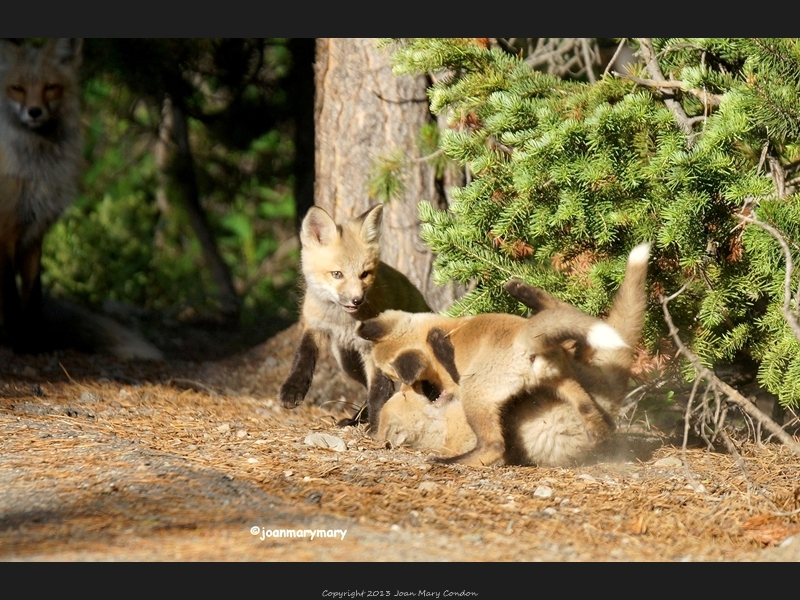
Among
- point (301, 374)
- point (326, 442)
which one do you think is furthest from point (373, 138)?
point (326, 442)

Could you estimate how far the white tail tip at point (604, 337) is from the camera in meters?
4.08

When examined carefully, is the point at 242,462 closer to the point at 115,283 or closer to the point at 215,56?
the point at 215,56

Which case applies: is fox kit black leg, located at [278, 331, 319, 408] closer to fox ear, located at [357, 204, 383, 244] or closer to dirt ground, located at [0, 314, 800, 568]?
dirt ground, located at [0, 314, 800, 568]

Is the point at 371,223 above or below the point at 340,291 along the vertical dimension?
above

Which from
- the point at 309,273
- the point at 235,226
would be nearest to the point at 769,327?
the point at 309,273

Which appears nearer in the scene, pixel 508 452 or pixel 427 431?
→ pixel 508 452

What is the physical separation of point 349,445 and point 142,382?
216 centimetres

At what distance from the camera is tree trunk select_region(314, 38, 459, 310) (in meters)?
6.09

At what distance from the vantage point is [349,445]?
485 cm

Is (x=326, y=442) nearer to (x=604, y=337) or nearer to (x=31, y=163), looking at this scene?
(x=604, y=337)

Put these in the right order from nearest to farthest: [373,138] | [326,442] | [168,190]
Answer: [326,442]
[373,138]
[168,190]

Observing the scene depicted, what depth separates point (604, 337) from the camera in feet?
13.4

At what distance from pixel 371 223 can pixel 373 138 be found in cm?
91

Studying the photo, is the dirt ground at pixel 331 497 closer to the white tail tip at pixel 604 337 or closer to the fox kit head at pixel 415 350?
the fox kit head at pixel 415 350
